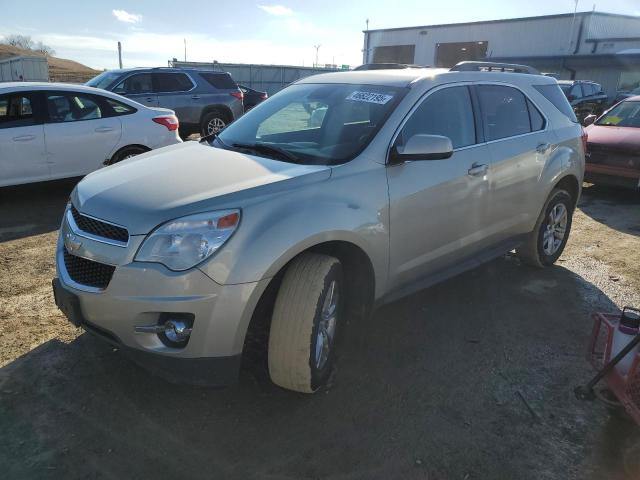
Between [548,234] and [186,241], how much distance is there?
3774mm

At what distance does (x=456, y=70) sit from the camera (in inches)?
159

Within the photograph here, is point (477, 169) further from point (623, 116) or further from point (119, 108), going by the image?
point (623, 116)

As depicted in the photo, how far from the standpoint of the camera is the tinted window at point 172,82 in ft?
35.6

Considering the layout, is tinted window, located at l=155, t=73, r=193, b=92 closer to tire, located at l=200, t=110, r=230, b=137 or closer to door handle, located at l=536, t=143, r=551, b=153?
tire, located at l=200, t=110, r=230, b=137

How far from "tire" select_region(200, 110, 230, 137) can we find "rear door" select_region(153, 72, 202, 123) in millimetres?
168

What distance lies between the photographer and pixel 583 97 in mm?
18781

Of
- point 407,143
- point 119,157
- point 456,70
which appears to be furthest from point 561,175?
point 119,157

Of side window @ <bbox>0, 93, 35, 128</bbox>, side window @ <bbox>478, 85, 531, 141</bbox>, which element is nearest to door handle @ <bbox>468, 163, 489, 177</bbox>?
side window @ <bbox>478, 85, 531, 141</bbox>

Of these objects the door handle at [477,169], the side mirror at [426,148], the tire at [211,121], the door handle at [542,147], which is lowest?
the tire at [211,121]

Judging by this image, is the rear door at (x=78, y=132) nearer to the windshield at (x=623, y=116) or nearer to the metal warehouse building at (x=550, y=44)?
the windshield at (x=623, y=116)

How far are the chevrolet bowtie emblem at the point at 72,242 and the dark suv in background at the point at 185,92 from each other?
8392 millimetres

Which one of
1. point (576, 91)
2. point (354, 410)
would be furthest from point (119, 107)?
point (576, 91)

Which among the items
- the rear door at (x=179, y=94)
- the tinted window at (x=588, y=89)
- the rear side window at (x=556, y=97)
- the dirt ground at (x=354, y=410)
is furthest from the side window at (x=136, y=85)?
the tinted window at (x=588, y=89)

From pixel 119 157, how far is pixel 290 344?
5.37 metres
